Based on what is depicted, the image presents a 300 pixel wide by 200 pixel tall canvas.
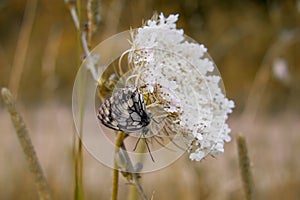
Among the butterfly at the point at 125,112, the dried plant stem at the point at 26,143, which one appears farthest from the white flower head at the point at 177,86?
the dried plant stem at the point at 26,143

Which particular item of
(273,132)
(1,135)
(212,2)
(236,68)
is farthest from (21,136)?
(212,2)

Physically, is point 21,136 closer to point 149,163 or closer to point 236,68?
point 149,163

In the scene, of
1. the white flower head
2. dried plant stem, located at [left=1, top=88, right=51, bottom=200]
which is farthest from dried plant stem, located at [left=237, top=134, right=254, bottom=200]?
dried plant stem, located at [left=1, top=88, right=51, bottom=200]

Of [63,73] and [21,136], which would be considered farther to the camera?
[63,73]

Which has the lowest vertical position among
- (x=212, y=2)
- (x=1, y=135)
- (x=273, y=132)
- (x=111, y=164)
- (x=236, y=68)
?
(x=111, y=164)

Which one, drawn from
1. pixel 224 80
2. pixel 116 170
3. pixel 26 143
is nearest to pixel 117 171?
pixel 116 170

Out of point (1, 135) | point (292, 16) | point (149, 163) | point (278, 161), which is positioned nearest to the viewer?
point (149, 163)
